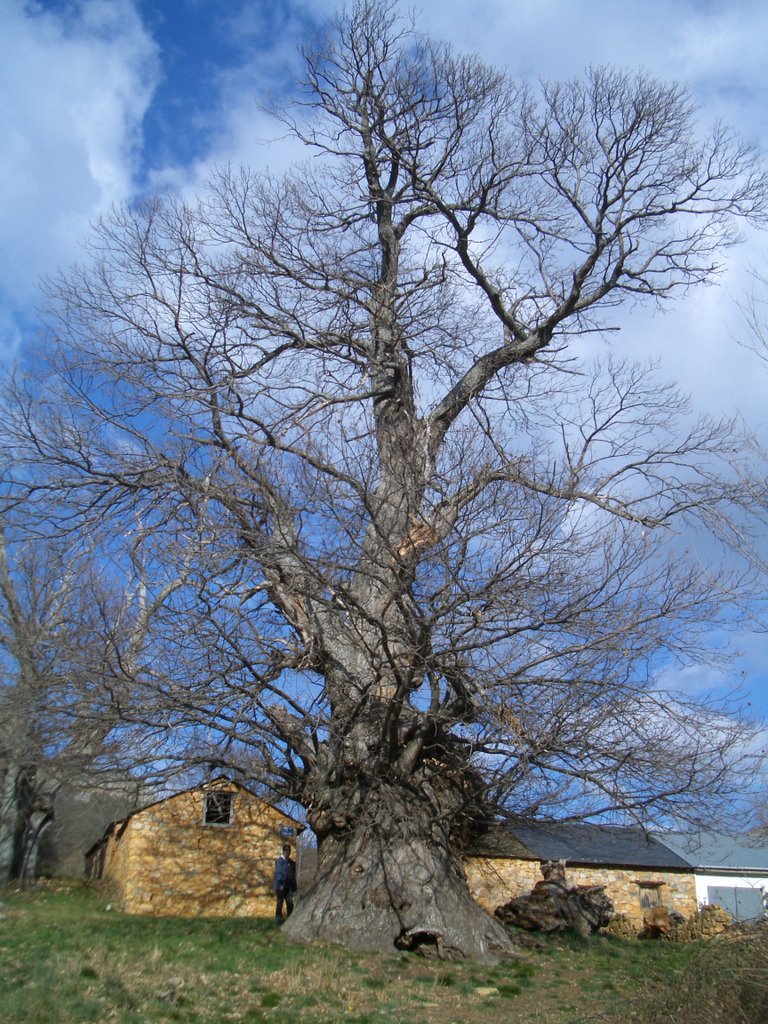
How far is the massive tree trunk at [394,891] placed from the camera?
992 cm

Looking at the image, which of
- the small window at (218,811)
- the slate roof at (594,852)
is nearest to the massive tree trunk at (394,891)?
the small window at (218,811)

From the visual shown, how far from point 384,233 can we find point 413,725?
26.3 feet

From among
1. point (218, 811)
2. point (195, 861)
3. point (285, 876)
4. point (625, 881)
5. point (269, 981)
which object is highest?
point (218, 811)

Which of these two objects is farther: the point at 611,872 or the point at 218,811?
the point at 611,872

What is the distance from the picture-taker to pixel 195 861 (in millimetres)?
16844

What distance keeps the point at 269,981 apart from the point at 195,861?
9.36 m

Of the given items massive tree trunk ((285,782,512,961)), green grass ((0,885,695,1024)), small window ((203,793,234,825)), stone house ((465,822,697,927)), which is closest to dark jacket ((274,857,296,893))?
green grass ((0,885,695,1024))

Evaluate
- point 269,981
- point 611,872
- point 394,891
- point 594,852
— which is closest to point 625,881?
point 611,872

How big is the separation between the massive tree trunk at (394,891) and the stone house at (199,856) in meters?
5.51

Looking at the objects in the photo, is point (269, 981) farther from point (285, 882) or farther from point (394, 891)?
point (285, 882)

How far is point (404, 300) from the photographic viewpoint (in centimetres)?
1391

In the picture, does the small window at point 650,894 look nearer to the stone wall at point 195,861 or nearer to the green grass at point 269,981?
the stone wall at point 195,861

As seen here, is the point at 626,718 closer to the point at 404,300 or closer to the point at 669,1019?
the point at 669,1019

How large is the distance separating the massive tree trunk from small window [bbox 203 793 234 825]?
22.1ft
